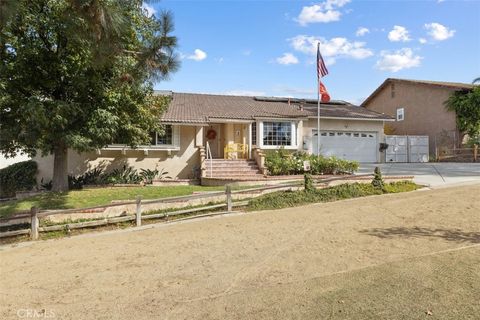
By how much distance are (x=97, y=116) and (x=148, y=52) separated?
285cm

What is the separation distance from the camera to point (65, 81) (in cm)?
1183

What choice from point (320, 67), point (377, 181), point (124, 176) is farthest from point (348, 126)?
point (124, 176)

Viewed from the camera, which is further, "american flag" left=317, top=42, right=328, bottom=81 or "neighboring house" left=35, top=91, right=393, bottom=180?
"american flag" left=317, top=42, right=328, bottom=81

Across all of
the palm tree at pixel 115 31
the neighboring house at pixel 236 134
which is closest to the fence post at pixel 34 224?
the palm tree at pixel 115 31

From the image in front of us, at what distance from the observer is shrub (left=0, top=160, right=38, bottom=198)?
1617 centimetres

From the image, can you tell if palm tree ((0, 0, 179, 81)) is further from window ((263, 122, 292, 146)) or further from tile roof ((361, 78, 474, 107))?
tile roof ((361, 78, 474, 107))

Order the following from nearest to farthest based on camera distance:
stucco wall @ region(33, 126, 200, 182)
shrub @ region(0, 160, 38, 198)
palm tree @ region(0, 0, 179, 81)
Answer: palm tree @ region(0, 0, 179, 81)
shrub @ region(0, 160, 38, 198)
stucco wall @ region(33, 126, 200, 182)

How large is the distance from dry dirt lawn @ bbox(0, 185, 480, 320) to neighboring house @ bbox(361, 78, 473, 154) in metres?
19.3

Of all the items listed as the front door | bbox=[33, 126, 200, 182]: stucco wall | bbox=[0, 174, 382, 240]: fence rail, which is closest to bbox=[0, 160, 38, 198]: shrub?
bbox=[33, 126, 200, 182]: stucco wall

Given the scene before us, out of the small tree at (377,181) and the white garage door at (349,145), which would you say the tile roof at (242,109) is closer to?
the white garage door at (349,145)

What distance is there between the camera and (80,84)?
37.0 ft

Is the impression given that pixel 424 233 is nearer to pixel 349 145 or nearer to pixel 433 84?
pixel 349 145

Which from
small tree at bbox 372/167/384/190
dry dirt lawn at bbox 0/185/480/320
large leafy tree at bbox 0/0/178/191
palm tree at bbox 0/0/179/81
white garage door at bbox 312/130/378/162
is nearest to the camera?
dry dirt lawn at bbox 0/185/480/320

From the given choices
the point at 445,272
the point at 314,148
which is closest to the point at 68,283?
the point at 445,272
